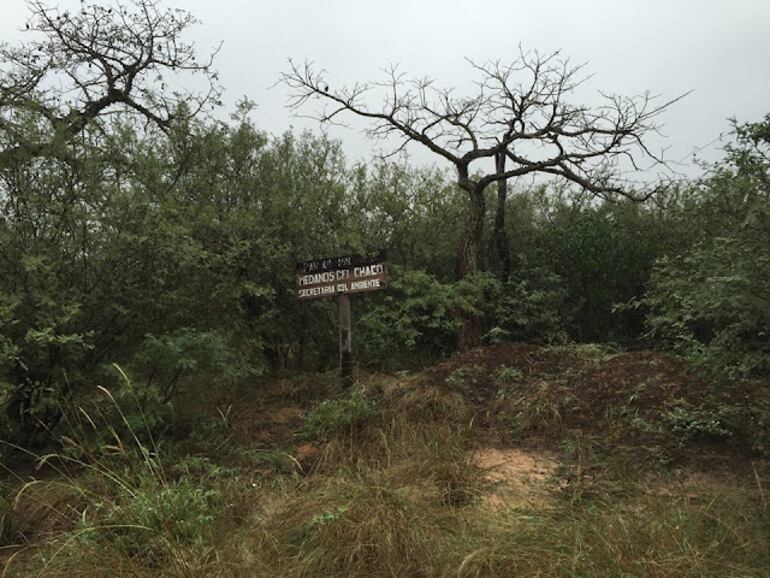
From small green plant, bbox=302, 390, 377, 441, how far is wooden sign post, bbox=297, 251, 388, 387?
99 centimetres

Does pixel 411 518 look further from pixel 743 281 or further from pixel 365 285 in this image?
pixel 365 285

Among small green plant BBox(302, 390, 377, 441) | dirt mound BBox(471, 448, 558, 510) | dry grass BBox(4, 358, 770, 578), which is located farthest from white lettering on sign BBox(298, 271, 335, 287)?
dirt mound BBox(471, 448, 558, 510)

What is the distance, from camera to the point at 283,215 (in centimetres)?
903

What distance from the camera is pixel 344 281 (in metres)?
7.76

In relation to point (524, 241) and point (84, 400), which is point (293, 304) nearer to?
point (84, 400)

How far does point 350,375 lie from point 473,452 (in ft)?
8.19

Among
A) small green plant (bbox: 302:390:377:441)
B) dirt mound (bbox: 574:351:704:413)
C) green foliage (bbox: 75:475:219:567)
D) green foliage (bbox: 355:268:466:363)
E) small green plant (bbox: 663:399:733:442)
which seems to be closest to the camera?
green foliage (bbox: 75:475:219:567)

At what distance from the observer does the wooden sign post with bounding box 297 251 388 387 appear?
7.61 meters

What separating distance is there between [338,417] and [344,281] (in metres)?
2.03

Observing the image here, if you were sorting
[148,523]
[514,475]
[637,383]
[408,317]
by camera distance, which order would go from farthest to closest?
[408,317]
[637,383]
[514,475]
[148,523]

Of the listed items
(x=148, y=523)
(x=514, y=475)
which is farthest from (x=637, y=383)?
(x=148, y=523)

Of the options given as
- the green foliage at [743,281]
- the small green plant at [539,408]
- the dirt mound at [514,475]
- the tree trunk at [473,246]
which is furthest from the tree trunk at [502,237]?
the green foliage at [743,281]

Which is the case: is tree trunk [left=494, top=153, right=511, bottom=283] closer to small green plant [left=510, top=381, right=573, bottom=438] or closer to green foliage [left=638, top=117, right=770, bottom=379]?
small green plant [left=510, top=381, right=573, bottom=438]

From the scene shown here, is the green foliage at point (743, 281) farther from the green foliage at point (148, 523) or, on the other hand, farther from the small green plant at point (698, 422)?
the green foliage at point (148, 523)
